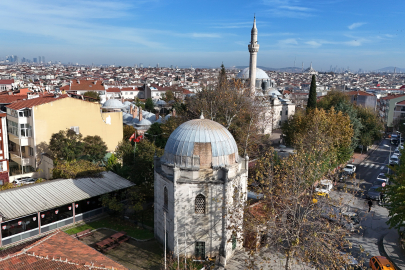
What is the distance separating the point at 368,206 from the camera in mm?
29844

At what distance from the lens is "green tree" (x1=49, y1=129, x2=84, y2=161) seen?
102 ft

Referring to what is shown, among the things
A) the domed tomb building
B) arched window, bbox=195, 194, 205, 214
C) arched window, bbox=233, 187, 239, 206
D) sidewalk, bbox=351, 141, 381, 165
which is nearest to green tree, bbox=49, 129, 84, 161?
the domed tomb building

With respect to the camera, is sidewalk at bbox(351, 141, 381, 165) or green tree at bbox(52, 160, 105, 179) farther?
sidewalk at bbox(351, 141, 381, 165)

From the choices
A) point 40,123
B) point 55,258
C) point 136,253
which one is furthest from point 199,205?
point 40,123

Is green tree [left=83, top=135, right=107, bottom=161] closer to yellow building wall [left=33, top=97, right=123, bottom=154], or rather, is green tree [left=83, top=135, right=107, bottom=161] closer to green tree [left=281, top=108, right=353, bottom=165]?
yellow building wall [left=33, top=97, right=123, bottom=154]

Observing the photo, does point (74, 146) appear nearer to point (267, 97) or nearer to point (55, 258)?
point (55, 258)

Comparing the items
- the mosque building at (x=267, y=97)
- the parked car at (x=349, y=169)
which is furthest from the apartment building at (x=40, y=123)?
the parked car at (x=349, y=169)

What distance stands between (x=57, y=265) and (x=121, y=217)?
1107 cm

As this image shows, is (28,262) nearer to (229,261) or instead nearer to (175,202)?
(175,202)

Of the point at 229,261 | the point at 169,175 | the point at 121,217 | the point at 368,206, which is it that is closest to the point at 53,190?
the point at 121,217

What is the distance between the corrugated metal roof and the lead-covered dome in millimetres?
7784

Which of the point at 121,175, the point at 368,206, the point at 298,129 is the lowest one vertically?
the point at 368,206

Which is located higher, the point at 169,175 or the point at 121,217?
the point at 169,175

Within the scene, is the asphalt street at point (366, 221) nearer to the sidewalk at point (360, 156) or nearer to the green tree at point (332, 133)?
the sidewalk at point (360, 156)
